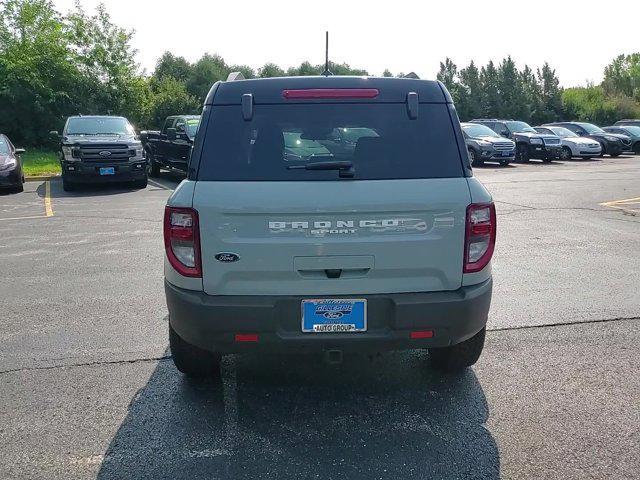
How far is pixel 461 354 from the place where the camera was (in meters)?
3.99

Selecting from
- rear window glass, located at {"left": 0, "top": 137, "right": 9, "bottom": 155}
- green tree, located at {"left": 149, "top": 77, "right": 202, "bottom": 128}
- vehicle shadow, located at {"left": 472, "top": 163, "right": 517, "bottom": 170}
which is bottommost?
vehicle shadow, located at {"left": 472, "top": 163, "right": 517, "bottom": 170}

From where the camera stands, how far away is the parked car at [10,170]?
14086 millimetres

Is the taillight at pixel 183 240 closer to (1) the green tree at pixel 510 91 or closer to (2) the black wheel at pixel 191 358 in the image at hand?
(2) the black wheel at pixel 191 358

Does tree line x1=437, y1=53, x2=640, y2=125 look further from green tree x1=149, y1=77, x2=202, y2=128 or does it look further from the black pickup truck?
the black pickup truck

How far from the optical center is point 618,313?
537cm

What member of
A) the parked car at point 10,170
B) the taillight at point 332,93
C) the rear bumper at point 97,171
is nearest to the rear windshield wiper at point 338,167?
the taillight at point 332,93

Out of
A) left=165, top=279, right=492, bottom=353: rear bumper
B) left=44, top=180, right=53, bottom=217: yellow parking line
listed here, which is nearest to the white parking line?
left=44, top=180, right=53, bottom=217: yellow parking line

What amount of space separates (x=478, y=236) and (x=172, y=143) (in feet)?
47.2

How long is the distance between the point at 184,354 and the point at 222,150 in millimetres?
1344

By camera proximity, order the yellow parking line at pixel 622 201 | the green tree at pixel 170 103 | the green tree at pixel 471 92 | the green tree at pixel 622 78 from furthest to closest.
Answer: the green tree at pixel 622 78 < the green tree at pixel 471 92 < the green tree at pixel 170 103 < the yellow parking line at pixel 622 201

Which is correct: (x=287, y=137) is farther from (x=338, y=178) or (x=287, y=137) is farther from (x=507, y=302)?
(x=507, y=302)

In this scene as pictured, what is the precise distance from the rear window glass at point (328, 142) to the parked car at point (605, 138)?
27794mm

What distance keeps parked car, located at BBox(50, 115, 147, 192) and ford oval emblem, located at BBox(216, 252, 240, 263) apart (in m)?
12.3

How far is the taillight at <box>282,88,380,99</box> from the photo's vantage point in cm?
348
